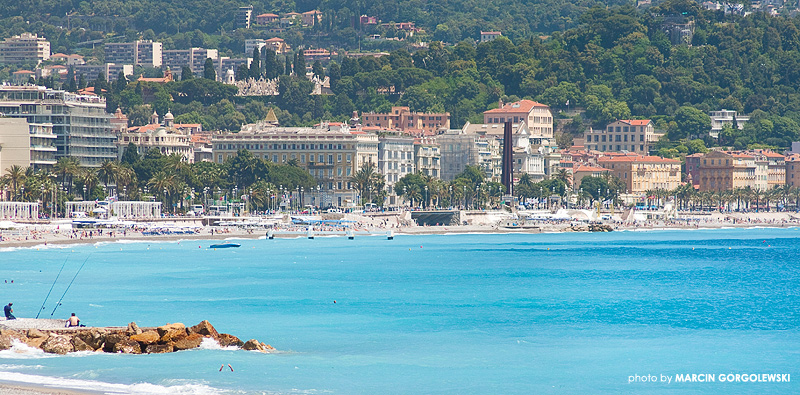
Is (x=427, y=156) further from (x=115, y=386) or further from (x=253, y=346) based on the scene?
(x=115, y=386)

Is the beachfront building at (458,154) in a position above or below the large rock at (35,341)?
above

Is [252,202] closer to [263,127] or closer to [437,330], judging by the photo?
[263,127]

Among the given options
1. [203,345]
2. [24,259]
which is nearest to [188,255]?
[24,259]

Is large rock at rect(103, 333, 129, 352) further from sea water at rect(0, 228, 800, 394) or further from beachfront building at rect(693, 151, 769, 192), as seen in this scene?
beachfront building at rect(693, 151, 769, 192)

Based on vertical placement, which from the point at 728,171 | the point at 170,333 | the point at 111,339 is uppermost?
the point at 728,171

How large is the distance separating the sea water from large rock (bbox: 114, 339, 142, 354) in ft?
1.38

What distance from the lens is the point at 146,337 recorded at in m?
41.5

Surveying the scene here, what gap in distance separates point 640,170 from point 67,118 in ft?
276

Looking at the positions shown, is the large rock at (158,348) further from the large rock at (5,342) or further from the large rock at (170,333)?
the large rock at (5,342)

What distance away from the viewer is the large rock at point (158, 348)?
41500 millimetres

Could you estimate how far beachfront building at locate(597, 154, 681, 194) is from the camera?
620ft

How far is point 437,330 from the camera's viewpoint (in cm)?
5156

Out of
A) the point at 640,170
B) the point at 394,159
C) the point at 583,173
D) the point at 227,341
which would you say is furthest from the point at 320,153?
the point at 227,341

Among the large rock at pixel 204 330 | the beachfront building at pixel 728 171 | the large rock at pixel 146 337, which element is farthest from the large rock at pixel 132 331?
the beachfront building at pixel 728 171
